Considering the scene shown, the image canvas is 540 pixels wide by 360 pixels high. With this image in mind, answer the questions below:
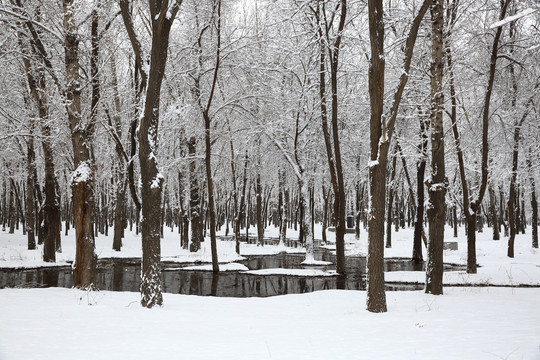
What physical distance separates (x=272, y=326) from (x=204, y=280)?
348 inches

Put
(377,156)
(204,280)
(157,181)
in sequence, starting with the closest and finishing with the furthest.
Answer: (377,156) < (157,181) < (204,280)

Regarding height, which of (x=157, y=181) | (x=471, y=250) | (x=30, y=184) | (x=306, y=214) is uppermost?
(x=30, y=184)

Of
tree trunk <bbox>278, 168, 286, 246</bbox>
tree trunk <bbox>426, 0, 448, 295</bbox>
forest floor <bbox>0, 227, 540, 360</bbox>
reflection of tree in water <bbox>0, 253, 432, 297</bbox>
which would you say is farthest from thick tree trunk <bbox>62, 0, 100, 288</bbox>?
tree trunk <bbox>278, 168, 286, 246</bbox>

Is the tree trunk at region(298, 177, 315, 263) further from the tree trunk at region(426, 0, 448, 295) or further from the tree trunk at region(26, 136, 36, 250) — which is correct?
the tree trunk at region(26, 136, 36, 250)

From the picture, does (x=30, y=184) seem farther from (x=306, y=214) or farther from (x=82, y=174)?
(x=306, y=214)

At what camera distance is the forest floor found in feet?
16.6

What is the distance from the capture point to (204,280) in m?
15.2

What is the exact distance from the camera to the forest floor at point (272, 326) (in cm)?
505

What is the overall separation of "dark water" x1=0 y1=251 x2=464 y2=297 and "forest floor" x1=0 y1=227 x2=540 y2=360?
2.76 metres

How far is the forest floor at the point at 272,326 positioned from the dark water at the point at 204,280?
276cm

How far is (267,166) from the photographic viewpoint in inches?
1224

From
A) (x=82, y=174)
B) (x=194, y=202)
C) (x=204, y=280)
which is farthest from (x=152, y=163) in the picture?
(x=194, y=202)

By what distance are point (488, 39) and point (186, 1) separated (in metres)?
13.2

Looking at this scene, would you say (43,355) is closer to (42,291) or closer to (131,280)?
(42,291)
